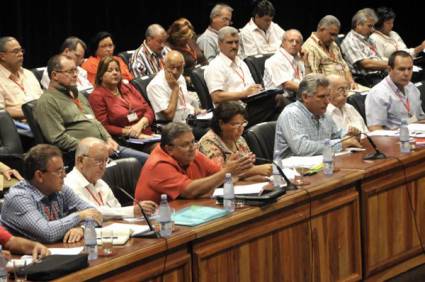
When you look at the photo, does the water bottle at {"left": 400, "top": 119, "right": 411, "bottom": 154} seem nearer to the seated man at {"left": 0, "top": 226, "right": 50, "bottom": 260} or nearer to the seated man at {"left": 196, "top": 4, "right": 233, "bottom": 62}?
the seated man at {"left": 0, "top": 226, "right": 50, "bottom": 260}

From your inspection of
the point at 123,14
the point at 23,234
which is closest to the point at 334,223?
the point at 23,234

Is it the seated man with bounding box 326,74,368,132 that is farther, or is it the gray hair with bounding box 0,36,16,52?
the gray hair with bounding box 0,36,16,52

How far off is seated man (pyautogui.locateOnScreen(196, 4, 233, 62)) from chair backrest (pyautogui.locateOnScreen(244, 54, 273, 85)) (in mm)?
696

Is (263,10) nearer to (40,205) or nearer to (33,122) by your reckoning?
(33,122)

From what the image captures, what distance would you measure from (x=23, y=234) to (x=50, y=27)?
5.64 meters

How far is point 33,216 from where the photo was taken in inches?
181

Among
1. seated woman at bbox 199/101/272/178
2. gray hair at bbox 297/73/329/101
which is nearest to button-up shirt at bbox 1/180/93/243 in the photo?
seated woman at bbox 199/101/272/178

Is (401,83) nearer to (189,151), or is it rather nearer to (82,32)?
(189,151)

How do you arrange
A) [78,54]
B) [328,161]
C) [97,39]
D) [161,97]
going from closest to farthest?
[328,161], [161,97], [78,54], [97,39]

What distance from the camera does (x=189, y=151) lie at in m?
5.41

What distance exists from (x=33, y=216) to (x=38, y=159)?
274 millimetres

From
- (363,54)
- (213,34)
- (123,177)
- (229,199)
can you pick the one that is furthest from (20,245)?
(363,54)

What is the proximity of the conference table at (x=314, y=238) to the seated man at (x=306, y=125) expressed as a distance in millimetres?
269

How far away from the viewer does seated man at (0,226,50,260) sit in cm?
432
